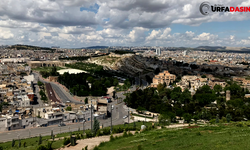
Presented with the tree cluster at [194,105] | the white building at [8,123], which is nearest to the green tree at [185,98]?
the tree cluster at [194,105]

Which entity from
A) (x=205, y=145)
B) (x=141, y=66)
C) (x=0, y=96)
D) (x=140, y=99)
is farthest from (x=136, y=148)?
(x=141, y=66)

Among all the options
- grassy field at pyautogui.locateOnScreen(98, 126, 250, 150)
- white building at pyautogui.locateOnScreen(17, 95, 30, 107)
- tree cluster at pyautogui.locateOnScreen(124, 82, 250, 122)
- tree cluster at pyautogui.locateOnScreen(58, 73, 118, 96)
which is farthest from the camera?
tree cluster at pyautogui.locateOnScreen(58, 73, 118, 96)

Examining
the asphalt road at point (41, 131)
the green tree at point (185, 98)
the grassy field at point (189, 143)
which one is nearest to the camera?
the grassy field at point (189, 143)

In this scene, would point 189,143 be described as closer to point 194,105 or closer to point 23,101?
point 194,105

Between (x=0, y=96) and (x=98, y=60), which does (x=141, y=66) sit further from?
(x=0, y=96)

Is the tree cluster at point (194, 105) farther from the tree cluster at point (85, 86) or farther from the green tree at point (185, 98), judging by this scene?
the tree cluster at point (85, 86)

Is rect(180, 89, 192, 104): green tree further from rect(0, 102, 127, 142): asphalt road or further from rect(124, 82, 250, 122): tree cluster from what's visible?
rect(0, 102, 127, 142): asphalt road

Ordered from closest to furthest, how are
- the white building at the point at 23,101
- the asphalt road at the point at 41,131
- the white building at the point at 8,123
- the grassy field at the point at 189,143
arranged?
the grassy field at the point at 189,143 < the asphalt road at the point at 41,131 < the white building at the point at 8,123 < the white building at the point at 23,101

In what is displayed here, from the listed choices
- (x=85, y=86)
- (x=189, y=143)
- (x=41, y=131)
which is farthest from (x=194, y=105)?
(x=85, y=86)

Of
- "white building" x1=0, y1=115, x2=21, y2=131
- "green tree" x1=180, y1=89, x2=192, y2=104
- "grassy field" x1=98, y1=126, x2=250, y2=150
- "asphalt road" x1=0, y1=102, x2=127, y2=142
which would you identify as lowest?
"asphalt road" x1=0, y1=102, x2=127, y2=142

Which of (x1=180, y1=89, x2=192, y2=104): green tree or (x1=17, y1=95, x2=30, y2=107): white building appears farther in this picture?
(x1=180, y1=89, x2=192, y2=104): green tree

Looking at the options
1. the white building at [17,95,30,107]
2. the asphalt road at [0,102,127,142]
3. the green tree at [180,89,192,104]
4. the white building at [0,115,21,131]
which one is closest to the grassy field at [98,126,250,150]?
the asphalt road at [0,102,127,142]
